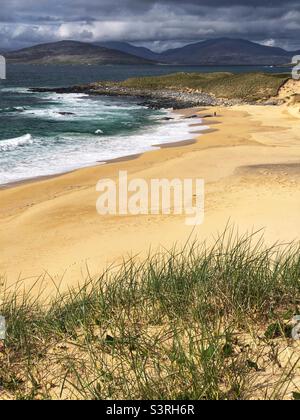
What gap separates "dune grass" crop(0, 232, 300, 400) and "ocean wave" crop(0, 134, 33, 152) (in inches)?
803

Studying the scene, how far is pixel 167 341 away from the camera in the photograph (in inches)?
156

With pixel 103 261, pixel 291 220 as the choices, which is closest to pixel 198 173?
pixel 291 220

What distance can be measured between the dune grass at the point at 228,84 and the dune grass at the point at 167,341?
49.6 meters

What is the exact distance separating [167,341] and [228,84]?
5980 centimetres

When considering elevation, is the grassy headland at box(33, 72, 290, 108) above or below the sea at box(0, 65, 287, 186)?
above

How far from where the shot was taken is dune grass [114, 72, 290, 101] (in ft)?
176

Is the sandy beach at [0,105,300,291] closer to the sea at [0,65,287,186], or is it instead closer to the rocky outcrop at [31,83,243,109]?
the sea at [0,65,287,186]

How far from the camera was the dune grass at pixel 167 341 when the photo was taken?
3.24m

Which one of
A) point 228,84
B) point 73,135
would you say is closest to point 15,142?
point 73,135

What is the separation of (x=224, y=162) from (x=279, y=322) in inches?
600

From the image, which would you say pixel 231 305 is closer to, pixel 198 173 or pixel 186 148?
pixel 198 173

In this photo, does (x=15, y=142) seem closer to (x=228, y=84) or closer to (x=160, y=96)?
(x=160, y=96)

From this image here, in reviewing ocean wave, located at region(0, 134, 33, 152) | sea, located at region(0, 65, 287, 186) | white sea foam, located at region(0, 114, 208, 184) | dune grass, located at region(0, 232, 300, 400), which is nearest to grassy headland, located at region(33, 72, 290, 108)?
sea, located at region(0, 65, 287, 186)

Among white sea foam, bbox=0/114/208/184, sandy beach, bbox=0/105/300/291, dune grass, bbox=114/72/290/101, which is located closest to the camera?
sandy beach, bbox=0/105/300/291
